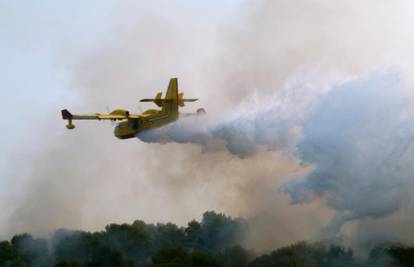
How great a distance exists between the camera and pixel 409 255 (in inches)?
2343

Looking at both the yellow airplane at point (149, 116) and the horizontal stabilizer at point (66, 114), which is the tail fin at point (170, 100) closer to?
the yellow airplane at point (149, 116)

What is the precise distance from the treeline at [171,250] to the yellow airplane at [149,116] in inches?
495

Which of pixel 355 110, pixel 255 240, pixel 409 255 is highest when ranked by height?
pixel 355 110

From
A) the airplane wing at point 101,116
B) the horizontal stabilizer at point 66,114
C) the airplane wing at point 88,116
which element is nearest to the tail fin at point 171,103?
the airplane wing at point 101,116

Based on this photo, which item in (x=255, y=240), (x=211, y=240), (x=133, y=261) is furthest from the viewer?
(x=211, y=240)

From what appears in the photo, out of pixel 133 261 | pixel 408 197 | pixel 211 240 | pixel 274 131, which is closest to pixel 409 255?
pixel 408 197

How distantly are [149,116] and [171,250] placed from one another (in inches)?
691

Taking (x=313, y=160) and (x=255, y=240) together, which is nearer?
(x=313, y=160)

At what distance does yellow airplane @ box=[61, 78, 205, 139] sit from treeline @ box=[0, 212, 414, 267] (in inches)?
495

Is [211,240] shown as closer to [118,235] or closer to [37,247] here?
[118,235]

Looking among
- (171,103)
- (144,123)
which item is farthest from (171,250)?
(171,103)

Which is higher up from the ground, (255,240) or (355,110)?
(355,110)

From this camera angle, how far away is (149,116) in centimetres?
7375

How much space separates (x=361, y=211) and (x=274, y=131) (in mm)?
9349
